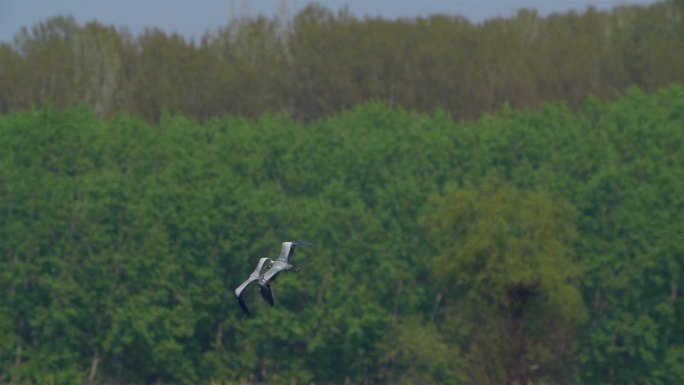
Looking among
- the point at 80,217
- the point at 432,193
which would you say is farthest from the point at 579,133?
the point at 80,217

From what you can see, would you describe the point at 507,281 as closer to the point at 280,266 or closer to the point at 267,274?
the point at 280,266

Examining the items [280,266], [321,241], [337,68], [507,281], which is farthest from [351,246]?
[280,266]

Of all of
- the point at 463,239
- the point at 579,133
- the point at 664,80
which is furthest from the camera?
the point at 664,80

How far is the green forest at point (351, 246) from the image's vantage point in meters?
57.8

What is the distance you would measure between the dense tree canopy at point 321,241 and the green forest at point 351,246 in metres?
0.12

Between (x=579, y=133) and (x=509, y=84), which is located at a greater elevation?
(x=509, y=84)

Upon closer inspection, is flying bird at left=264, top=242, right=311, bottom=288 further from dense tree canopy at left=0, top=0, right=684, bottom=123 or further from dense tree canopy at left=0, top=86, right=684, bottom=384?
dense tree canopy at left=0, top=0, right=684, bottom=123

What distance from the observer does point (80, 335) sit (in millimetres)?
62969

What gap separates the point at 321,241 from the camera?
66.5 m

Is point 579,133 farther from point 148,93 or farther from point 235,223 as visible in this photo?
point 148,93

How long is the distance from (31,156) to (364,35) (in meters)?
31.2

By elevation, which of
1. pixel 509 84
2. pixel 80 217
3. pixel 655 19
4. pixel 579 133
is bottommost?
pixel 80 217

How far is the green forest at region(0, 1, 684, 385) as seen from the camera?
57812 mm

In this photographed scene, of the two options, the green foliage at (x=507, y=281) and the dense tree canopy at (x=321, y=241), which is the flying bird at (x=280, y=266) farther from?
the dense tree canopy at (x=321, y=241)
